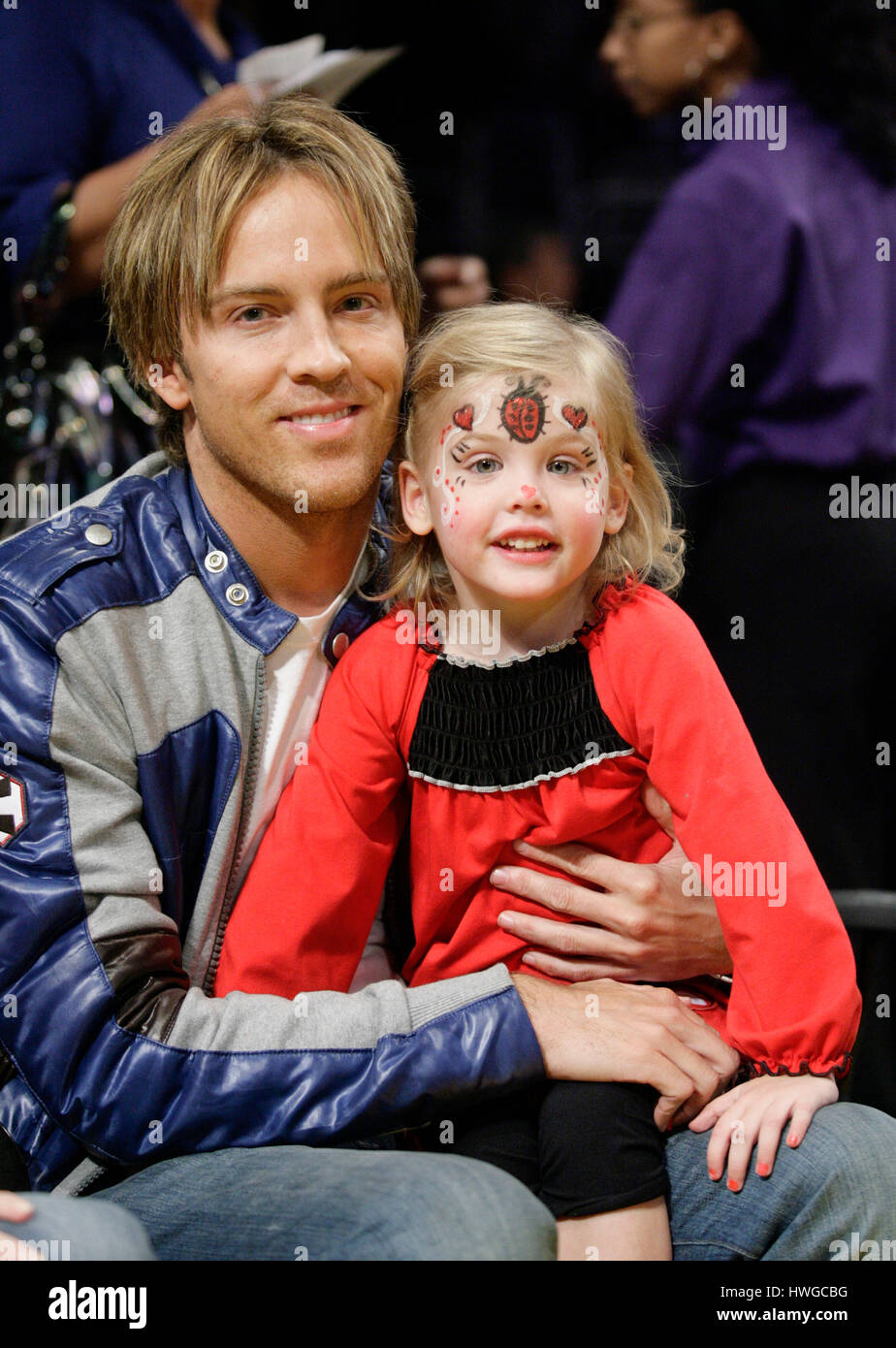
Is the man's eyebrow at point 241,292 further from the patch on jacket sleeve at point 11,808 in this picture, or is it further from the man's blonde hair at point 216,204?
the patch on jacket sleeve at point 11,808

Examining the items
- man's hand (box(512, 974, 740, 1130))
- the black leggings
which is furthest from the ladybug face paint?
the black leggings

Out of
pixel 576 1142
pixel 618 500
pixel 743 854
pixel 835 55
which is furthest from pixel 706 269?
pixel 576 1142

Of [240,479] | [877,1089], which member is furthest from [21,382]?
[877,1089]

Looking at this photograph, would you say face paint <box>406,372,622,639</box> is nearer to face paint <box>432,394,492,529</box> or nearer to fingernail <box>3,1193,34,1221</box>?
face paint <box>432,394,492,529</box>

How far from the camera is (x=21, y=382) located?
2.28m

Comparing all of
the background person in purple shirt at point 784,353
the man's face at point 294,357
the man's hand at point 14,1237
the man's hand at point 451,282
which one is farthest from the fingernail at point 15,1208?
the man's hand at point 451,282

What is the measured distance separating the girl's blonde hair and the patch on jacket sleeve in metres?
0.51

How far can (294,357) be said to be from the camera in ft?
5.56

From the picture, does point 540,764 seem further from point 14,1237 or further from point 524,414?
point 14,1237

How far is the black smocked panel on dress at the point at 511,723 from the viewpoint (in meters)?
1.66

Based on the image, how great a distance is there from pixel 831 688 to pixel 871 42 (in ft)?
3.76

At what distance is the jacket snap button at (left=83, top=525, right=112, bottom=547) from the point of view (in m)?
1.67

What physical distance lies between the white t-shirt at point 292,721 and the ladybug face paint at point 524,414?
33 cm
